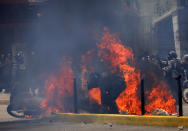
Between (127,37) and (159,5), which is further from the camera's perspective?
(159,5)

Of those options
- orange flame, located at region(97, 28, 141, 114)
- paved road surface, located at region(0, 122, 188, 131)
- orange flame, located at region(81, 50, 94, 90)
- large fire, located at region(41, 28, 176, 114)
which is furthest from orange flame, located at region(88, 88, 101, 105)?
paved road surface, located at region(0, 122, 188, 131)

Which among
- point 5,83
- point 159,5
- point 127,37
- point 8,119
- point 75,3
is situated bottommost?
point 8,119

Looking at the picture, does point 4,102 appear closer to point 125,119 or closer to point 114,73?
point 114,73

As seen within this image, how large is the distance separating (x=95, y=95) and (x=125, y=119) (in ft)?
8.24

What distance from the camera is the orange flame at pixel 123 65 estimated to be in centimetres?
1023

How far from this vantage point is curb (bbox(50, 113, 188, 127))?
7726 mm

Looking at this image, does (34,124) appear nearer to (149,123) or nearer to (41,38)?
(149,123)

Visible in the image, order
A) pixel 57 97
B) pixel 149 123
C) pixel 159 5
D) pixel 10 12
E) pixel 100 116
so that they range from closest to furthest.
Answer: pixel 149 123 < pixel 100 116 < pixel 57 97 < pixel 10 12 < pixel 159 5

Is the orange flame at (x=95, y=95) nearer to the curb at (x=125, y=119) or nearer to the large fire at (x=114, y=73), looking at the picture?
the large fire at (x=114, y=73)

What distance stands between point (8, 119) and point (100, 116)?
2839 mm

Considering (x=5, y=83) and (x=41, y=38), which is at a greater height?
(x=41, y=38)

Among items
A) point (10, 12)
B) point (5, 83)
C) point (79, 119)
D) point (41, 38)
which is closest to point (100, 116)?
point (79, 119)

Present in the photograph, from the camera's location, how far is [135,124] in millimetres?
8125

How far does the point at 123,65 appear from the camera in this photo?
1077 cm
